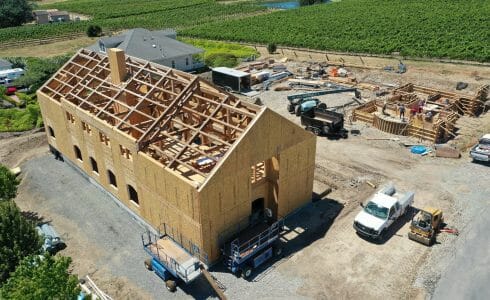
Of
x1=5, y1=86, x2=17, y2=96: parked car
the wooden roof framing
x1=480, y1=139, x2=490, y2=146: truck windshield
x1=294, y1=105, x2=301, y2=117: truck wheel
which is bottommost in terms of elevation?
x1=5, y1=86, x2=17, y2=96: parked car

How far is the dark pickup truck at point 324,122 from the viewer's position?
34844 mm

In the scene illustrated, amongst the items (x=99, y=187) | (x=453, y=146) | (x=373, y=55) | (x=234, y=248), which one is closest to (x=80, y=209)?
(x=99, y=187)

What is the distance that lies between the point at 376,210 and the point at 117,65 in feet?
64.0

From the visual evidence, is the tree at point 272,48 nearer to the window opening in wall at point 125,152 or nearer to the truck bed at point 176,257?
the window opening in wall at point 125,152

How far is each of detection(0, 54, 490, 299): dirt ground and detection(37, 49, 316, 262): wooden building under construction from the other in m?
2.48

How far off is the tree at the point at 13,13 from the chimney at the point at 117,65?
306 ft

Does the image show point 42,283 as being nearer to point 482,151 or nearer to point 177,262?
Result: point 177,262

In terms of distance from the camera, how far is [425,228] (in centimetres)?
2161

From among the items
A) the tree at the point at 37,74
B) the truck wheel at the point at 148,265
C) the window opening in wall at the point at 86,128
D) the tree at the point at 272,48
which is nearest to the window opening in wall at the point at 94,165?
the window opening in wall at the point at 86,128

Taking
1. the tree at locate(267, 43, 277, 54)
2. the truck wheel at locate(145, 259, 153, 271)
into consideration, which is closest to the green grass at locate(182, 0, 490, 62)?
the tree at locate(267, 43, 277, 54)

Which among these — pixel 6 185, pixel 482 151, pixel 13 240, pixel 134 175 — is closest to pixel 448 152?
pixel 482 151

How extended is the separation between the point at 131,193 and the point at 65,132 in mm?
9375

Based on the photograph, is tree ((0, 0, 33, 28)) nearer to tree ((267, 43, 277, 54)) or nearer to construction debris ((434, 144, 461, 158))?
tree ((267, 43, 277, 54))

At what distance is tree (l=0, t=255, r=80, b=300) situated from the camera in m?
13.4
